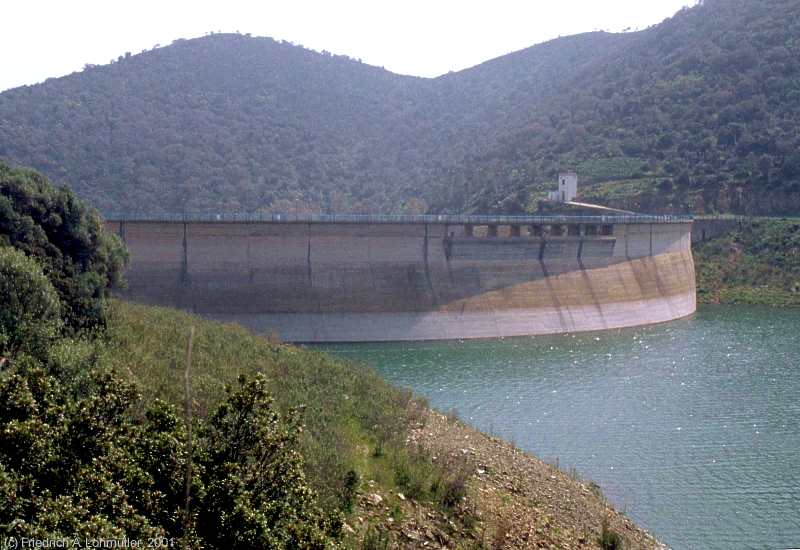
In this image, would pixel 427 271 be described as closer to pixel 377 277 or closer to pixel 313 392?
pixel 377 277

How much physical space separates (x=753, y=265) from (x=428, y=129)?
161ft

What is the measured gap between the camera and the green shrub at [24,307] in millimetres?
8781

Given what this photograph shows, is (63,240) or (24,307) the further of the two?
(63,240)

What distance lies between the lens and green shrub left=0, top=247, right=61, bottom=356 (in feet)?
28.8

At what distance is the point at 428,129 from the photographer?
85.9 metres

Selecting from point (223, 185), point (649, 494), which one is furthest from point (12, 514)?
point (223, 185)

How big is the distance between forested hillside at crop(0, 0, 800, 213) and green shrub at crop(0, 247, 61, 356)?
4108cm

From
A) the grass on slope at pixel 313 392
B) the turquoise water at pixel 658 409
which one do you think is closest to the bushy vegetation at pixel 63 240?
the grass on slope at pixel 313 392

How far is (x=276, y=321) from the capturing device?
1096 inches

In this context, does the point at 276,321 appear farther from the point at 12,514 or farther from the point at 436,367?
the point at 12,514

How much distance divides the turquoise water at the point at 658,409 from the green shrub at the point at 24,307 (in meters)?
8.61

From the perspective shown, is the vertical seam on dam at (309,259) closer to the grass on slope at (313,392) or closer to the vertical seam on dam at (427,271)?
the vertical seam on dam at (427,271)

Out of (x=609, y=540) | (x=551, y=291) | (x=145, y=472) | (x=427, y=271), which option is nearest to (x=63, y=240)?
(x=145, y=472)

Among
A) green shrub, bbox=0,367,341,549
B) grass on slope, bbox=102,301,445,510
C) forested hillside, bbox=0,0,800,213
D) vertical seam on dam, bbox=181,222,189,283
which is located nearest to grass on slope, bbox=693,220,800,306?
forested hillside, bbox=0,0,800,213
